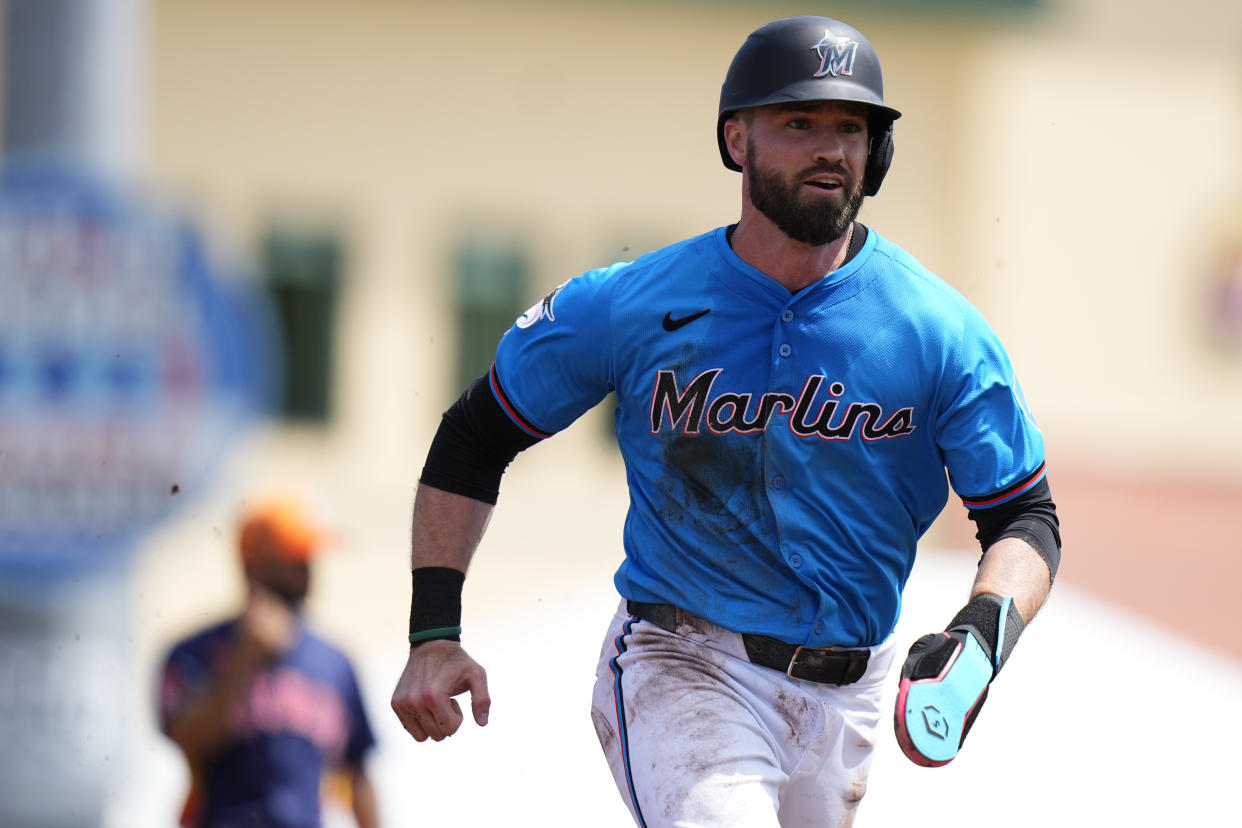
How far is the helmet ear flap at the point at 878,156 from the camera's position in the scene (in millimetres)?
4758

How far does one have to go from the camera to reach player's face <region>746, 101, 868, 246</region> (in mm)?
4551

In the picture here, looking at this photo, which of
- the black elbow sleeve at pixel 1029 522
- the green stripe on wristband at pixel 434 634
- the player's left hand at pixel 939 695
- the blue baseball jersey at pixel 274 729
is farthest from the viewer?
the blue baseball jersey at pixel 274 729

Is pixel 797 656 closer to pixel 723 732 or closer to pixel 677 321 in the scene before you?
pixel 723 732

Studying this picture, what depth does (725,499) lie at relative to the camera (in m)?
4.61

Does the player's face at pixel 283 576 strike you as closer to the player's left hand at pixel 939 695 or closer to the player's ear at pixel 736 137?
the player's ear at pixel 736 137

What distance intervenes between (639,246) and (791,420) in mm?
15090

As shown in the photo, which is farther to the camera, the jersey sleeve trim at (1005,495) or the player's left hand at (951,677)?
the jersey sleeve trim at (1005,495)

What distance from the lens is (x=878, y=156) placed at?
4.76 metres

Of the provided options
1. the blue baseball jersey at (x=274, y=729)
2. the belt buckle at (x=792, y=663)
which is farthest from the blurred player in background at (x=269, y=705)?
the belt buckle at (x=792, y=663)

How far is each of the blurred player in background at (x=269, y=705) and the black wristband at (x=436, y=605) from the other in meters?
2.69

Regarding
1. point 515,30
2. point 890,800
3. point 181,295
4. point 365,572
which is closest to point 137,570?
point 181,295

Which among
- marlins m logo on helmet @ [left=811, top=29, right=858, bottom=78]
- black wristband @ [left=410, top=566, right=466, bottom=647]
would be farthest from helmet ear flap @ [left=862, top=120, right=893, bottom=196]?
black wristband @ [left=410, top=566, right=466, bottom=647]

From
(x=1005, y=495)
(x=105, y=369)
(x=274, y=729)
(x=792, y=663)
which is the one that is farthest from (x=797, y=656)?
(x=105, y=369)

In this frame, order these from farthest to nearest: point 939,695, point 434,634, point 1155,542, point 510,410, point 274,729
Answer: point 1155,542 < point 274,729 < point 510,410 < point 434,634 < point 939,695
